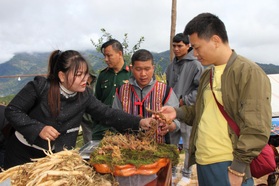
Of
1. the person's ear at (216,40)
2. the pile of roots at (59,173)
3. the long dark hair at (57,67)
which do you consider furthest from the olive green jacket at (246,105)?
the long dark hair at (57,67)

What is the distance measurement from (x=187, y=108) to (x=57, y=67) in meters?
1.10

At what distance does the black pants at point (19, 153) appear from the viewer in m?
2.31

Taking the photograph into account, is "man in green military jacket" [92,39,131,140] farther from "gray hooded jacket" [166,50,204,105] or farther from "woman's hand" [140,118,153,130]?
"woman's hand" [140,118,153,130]

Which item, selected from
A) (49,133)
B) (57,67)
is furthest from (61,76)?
(49,133)

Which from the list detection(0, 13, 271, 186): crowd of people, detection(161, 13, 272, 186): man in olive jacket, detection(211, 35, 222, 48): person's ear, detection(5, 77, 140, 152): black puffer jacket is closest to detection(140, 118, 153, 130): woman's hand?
detection(0, 13, 271, 186): crowd of people

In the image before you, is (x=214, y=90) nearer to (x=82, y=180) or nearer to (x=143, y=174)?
(x=143, y=174)

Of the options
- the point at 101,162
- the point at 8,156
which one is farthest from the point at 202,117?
the point at 8,156

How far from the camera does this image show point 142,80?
2762mm

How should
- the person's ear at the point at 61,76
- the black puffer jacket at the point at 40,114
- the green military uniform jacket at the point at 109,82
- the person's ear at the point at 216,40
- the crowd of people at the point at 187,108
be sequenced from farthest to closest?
the green military uniform jacket at the point at 109,82
the person's ear at the point at 61,76
the black puffer jacket at the point at 40,114
the person's ear at the point at 216,40
the crowd of people at the point at 187,108

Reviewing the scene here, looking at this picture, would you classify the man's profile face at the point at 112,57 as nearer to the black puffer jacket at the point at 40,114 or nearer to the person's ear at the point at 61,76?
the black puffer jacket at the point at 40,114

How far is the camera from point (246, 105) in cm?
173

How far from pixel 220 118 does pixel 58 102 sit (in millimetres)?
1175

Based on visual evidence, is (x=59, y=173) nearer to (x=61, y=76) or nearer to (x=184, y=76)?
(x=61, y=76)

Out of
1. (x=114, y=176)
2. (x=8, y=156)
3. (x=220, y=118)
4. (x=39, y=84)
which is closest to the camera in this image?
(x=114, y=176)
